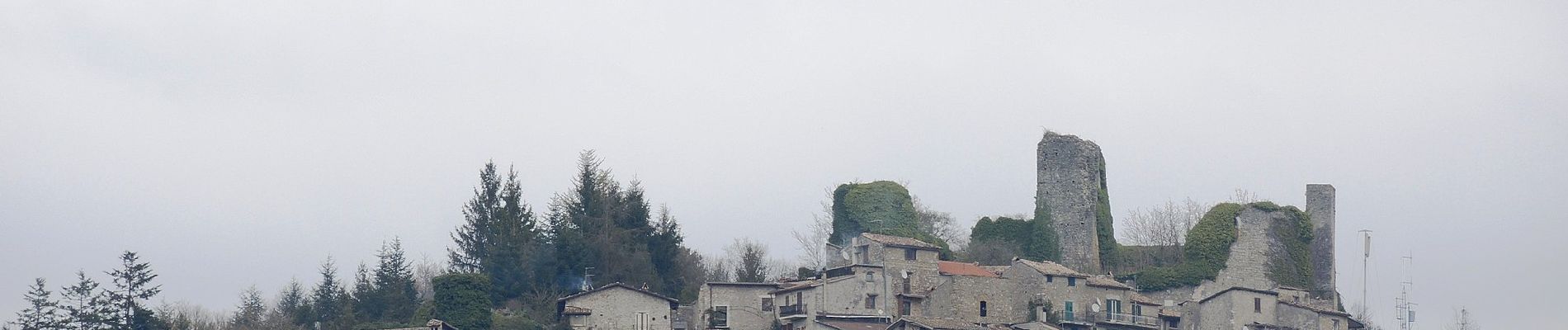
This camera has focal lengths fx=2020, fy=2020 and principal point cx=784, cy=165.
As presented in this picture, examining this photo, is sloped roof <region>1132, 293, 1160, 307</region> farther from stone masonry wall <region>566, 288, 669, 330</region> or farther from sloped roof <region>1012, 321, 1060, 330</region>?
stone masonry wall <region>566, 288, 669, 330</region>

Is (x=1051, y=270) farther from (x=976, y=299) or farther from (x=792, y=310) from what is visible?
(x=792, y=310)

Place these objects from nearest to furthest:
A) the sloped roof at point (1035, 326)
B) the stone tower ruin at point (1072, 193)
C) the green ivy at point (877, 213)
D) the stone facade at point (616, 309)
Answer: the stone facade at point (616, 309) → the sloped roof at point (1035, 326) → the green ivy at point (877, 213) → the stone tower ruin at point (1072, 193)

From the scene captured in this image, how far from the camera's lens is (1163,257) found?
85.8 m

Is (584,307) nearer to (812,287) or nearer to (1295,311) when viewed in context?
(812,287)

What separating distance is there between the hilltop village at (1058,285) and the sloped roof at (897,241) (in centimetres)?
12

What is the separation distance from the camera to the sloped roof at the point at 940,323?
2788 inches

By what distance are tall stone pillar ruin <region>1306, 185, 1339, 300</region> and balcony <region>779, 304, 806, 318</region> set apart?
23.0m

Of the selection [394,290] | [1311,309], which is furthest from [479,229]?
[1311,309]

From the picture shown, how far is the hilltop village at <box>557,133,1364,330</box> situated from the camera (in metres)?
71.8

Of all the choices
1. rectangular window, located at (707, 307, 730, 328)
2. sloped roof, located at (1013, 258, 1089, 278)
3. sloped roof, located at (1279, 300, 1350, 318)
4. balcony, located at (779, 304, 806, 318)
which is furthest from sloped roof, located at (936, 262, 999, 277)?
sloped roof, located at (1279, 300, 1350, 318)

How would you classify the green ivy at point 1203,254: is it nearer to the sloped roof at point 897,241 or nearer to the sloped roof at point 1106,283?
the sloped roof at point 1106,283

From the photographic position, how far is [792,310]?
2835 inches

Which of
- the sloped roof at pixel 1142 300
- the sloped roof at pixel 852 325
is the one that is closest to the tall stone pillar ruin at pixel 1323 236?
the sloped roof at pixel 1142 300

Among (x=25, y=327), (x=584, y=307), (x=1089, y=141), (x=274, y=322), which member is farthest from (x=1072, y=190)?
(x=25, y=327)
